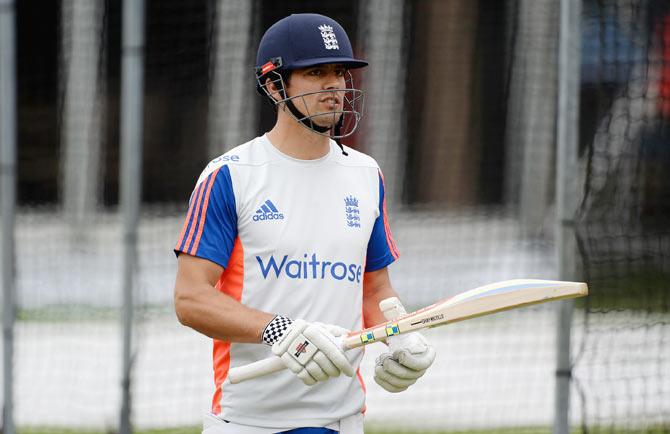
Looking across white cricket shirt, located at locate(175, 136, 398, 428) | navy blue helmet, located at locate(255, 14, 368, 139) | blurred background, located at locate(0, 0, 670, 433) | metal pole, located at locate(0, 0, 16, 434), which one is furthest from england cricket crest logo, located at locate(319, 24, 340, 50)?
metal pole, located at locate(0, 0, 16, 434)

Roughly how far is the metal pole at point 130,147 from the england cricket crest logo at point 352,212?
1840 mm

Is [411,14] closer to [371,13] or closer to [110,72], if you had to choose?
[371,13]

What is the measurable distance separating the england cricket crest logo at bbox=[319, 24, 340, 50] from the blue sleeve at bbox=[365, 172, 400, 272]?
1.57ft

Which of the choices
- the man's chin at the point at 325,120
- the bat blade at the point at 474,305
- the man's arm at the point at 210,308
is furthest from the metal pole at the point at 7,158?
the bat blade at the point at 474,305

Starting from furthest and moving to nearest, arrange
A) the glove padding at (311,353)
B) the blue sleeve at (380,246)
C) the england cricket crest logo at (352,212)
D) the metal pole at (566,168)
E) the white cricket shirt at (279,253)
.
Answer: the metal pole at (566,168)
the blue sleeve at (380,246)
the england cricket crest logo at (352,212)
the white cricket shirt at (279,253)
the glove padding at (311,353)

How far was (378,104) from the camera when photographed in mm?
8266

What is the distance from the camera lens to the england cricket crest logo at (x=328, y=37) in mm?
3615

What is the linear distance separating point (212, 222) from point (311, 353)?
19.6 inches

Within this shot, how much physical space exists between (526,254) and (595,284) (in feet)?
8.57

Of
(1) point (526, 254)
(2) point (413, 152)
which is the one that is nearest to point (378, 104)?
(2) point (413, 152)

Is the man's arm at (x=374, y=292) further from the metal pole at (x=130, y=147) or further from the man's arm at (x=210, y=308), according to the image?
the metal pole at (x=130, y=147)

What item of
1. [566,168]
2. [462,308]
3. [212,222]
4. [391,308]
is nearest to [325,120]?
[212,222]

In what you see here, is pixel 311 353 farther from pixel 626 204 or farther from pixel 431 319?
pixel 626 204

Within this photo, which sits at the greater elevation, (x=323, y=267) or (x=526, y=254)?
(x=323, y=267)
